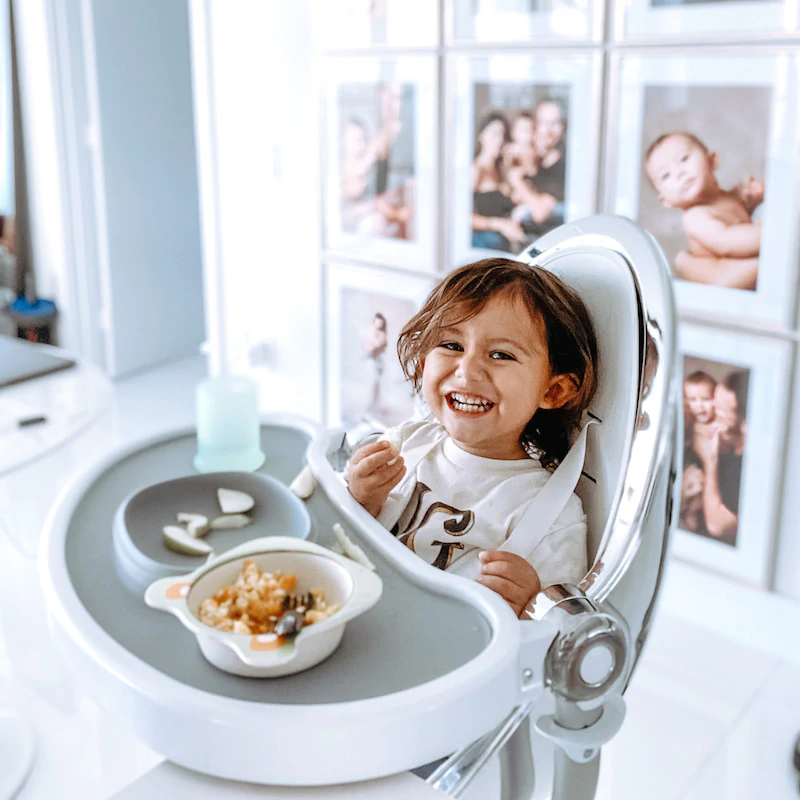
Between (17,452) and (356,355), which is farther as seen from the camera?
(356,355)

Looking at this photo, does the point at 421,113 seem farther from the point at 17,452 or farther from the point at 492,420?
the point at 492,420

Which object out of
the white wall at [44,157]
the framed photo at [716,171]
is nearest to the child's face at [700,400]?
the framed photo at [716,171]

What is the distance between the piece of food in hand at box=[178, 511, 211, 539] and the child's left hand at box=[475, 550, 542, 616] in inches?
9.0

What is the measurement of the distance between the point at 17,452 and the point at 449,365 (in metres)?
1.02

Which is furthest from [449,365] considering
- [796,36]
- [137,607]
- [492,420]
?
[796,36]

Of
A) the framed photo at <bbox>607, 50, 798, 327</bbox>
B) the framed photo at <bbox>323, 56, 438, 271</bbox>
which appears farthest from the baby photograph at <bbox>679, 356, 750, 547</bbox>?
the framed photo at <bbox>323, 56, 438, 271</bbox>

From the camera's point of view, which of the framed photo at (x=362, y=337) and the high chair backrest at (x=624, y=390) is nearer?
the high chair backrest at (x=624, y=390)

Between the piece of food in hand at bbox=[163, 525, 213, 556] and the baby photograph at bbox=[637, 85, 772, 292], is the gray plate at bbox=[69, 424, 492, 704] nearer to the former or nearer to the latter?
the piece of food in hand at bbox=[163, 525, 213, 556]

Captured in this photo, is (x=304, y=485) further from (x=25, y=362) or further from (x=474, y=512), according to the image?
(x=25, y=362)

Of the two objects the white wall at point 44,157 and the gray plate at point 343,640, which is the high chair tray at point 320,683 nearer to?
the gray plate at point 343,640

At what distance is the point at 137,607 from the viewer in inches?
26.1

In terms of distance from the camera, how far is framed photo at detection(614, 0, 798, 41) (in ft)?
5.34

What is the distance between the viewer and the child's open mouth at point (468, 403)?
0.68 metres

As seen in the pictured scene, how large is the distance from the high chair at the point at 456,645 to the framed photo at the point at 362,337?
1466mm
